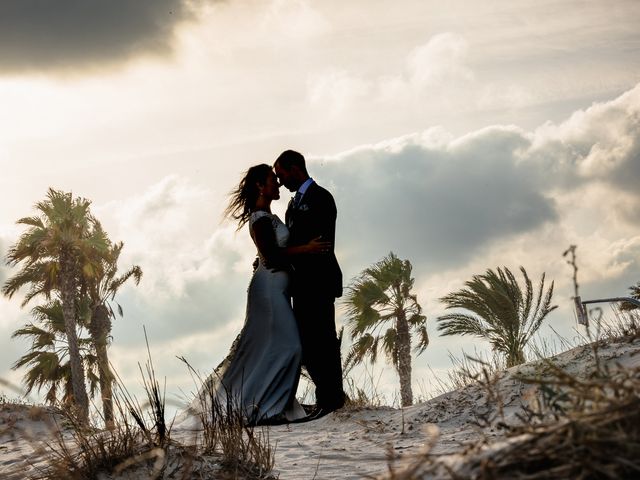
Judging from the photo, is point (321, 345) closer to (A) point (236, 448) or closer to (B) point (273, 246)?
(B) point (273, 246)

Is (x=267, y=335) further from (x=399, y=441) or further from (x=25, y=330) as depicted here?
(x=25, y=330)

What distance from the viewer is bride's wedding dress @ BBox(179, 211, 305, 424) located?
9.18m

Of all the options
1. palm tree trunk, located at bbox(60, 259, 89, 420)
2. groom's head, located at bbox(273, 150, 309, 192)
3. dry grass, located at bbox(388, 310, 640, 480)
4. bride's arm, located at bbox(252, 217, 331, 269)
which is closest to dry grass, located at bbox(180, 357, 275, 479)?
dry grass, located at bbox(388, 310, 640, 480)

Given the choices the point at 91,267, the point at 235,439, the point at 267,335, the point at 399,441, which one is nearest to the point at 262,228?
the point at 267,335

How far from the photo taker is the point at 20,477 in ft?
19.9

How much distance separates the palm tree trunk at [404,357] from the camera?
22.8 m

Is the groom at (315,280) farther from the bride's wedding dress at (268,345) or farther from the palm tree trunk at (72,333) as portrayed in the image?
the palm tree trunk at (72,333)

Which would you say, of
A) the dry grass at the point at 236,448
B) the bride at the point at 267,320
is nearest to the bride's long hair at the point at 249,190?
the bride at the point at 267,320

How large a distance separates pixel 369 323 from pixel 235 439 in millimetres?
17893

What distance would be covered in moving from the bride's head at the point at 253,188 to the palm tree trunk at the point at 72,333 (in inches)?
613

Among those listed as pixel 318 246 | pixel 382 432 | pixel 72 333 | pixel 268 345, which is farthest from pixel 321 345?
pixel 72 333

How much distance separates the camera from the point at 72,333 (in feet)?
82.6

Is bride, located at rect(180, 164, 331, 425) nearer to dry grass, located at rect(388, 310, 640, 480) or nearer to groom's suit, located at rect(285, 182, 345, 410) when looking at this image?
groom's suit, located at rect(285, 182, 345, 410)

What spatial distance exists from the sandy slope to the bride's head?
8.17ft
